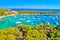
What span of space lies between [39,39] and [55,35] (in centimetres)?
406

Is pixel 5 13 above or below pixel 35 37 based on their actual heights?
below

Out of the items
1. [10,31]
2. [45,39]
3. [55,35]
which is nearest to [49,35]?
[55,35]

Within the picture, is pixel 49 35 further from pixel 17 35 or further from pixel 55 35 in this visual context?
pixel 17 35

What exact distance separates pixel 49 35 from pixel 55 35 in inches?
39.7

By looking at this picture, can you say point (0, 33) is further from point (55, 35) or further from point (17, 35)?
point (55, 35)

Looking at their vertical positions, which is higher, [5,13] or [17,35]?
[17,35]

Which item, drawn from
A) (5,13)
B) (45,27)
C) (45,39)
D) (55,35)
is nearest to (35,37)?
(45,39)

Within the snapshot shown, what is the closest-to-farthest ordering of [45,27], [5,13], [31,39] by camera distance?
1. [31,39]
2. [45,27]
3. [5,13]

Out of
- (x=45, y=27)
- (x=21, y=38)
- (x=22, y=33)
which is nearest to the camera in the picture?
(x=21, y=38)

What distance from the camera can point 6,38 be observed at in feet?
77.9

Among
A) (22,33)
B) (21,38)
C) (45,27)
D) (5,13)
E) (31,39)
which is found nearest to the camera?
(31,39)

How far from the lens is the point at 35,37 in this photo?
2512 cm

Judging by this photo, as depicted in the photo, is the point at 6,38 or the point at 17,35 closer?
the point at 6,38

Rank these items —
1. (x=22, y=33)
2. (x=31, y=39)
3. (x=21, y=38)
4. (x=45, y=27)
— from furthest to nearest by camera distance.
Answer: (x=45, y=27) < (x=22, y=33) < (x=21, y=38) < (x=31, y=39)
